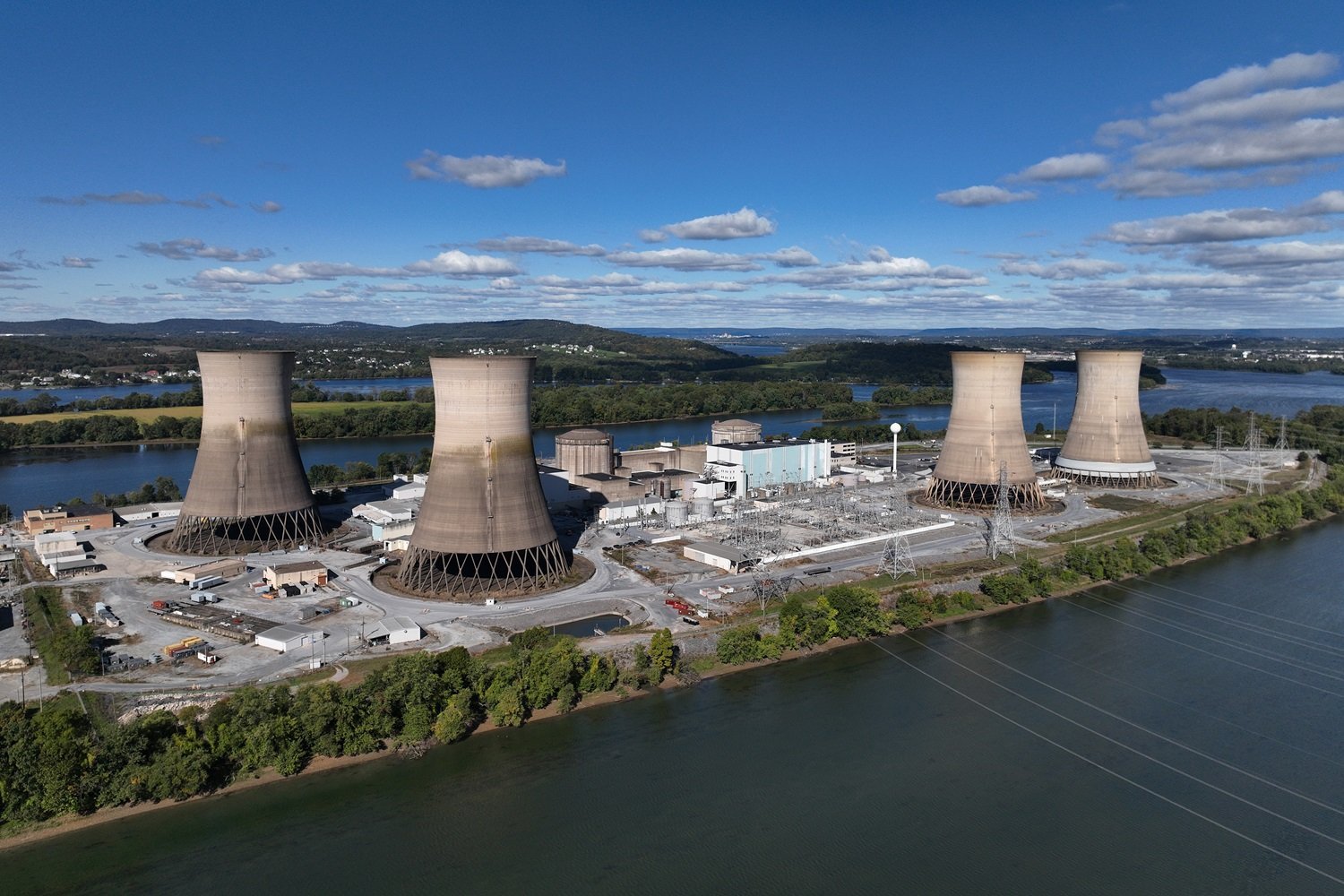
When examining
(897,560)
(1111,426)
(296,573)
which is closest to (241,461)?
(296,573)

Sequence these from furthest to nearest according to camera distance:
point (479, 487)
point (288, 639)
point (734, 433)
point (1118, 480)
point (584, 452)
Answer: point (734, 433) → point (1118, 480) → point (584, 452) → point (479, 487) → point (288, 639)

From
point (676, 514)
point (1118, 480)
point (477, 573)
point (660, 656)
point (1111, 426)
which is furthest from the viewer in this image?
point (1118, 480)

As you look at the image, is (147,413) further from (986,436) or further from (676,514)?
(986,436)

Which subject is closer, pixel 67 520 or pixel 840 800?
pixel 840 800

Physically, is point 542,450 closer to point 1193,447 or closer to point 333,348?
point 1193,447

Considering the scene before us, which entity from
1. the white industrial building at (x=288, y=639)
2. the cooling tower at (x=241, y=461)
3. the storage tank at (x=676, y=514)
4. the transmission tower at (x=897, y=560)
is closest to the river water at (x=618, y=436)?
the cooling tower at (x=241, y=461)

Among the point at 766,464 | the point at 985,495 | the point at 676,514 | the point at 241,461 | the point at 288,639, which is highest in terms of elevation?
the point at 241,461

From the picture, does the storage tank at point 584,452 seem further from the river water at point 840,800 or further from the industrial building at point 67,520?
the river water at point 840,800
